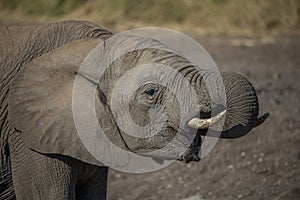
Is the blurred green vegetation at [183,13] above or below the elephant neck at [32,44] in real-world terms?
below

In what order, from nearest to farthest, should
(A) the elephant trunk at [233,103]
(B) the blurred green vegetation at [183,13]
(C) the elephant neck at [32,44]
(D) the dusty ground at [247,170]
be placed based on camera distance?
(A) the elephant trunk at [233,103]
(C) the elephant neck at [32,44]
(D) the dusty ground at [247,170]
(B) the blurred green vegetation at [183,13]

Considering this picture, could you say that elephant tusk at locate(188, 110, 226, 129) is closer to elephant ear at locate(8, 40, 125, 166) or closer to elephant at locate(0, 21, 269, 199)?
elephant at locate(0, 21, 269, 199)

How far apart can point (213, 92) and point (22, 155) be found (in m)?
1.24

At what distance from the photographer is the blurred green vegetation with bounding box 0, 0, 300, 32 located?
50.0 feet

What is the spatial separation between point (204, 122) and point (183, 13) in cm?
1094

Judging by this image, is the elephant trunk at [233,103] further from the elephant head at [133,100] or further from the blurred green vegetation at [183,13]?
the blurred green vegetation at [183,13]

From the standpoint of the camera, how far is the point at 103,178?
18.6ft

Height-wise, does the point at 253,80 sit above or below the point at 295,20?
above

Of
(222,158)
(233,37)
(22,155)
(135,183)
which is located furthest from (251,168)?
(233,37)

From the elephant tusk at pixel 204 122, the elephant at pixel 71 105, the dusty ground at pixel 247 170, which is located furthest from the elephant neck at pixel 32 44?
the dusty ground at pixel 247 170

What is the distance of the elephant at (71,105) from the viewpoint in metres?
4.66

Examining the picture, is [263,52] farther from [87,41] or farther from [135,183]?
[87,41]

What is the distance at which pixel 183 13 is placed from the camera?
1546cm

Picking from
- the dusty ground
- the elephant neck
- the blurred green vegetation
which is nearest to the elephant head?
the elephant neck
